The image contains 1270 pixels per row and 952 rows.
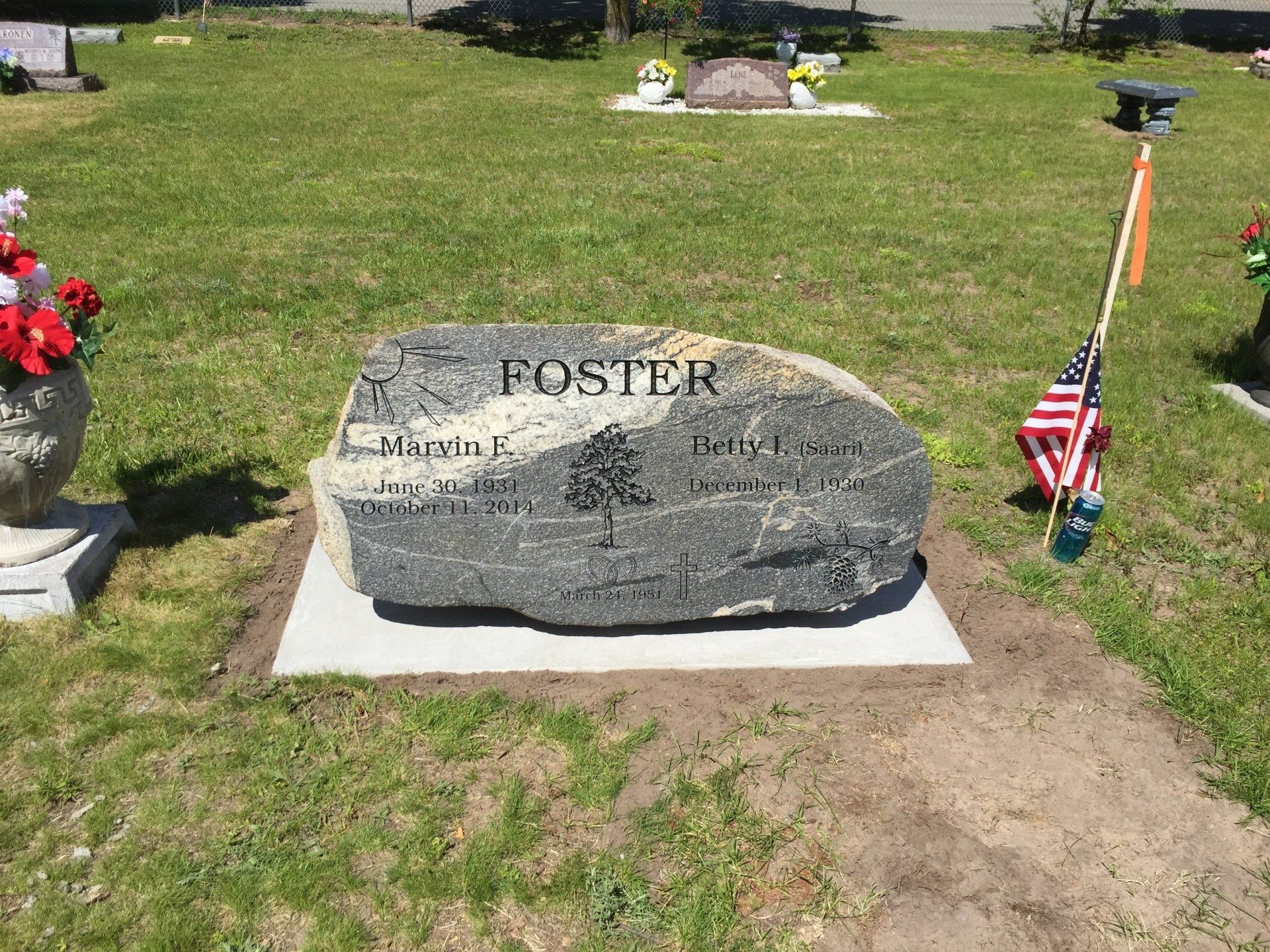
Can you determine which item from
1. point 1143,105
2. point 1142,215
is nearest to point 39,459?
point 1142,215

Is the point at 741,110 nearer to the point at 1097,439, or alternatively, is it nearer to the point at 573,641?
the point at 1097,439

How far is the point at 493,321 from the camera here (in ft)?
28.5

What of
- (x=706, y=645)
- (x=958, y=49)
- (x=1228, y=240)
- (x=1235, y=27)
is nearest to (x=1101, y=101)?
(x=958, y=49)

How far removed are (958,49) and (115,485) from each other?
21928 millimetres

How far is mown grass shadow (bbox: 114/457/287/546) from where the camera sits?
580cm

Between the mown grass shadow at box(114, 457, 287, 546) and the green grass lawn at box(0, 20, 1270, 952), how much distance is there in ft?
0.07

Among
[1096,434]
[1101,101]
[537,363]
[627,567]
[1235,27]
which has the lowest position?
[627,567]

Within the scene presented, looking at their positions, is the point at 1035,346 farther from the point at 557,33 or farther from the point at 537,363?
the point at 557,33

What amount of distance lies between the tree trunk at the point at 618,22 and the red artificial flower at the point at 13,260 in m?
19.8

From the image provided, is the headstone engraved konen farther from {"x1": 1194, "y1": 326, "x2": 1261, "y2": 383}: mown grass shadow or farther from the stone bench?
{"x1": 1194, "y1": 326, "x2": 1261, "y2": 383}: mown grass shadow

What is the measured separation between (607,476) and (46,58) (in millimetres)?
17041

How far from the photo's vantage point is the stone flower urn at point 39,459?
4633 mm

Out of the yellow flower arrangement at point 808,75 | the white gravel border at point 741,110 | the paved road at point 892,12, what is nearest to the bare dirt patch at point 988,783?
the white gravel border at point 741,110

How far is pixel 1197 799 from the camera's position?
4.17 meters
